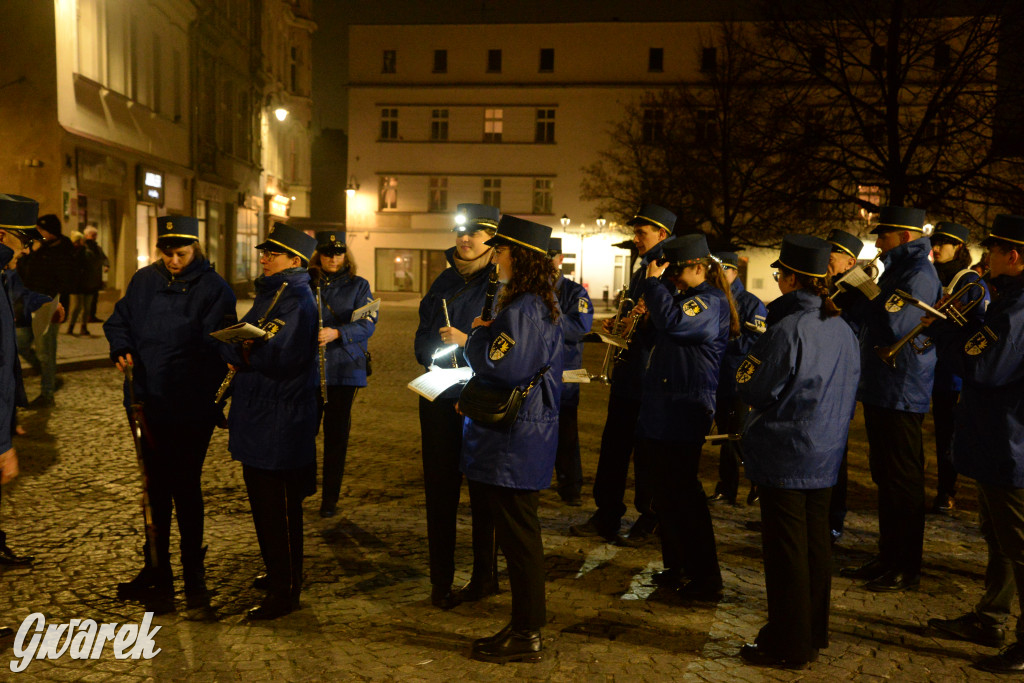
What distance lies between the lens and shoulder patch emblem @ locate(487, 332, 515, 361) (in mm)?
4043

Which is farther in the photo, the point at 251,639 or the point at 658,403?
the point at 658,403

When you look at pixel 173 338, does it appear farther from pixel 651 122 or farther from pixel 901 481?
pixel 651 122

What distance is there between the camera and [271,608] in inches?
182

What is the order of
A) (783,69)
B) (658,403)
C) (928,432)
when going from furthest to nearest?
(783,69)
(928,432)
(658,403)

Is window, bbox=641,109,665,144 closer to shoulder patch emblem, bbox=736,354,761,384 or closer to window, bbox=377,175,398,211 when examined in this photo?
window, bbox=377,175,398,211

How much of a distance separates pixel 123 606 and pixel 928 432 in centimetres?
959

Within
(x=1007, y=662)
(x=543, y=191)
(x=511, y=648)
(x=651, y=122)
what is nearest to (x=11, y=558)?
(x=511, y=648)

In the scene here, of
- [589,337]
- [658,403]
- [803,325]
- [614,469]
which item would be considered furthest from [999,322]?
[589,337]

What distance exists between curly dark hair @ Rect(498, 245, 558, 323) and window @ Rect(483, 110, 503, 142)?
151 ft

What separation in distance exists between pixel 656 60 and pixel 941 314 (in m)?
47.1

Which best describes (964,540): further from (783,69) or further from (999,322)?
(783,69)

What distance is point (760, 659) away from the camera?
4.26 meters

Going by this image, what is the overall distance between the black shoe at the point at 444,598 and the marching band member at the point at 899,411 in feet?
8.08

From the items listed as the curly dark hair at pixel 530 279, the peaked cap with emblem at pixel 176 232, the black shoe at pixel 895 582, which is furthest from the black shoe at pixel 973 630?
the peaked cap with emblem at pixel 176 232
